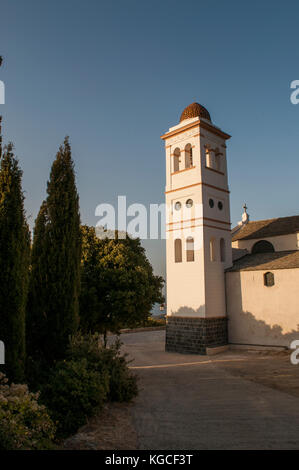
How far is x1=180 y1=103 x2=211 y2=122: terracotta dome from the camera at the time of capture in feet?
77.4

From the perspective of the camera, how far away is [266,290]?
2122cm

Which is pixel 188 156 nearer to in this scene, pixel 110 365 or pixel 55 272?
pixel 55 272

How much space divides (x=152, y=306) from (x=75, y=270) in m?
7.84

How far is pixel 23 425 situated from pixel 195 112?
2213cm

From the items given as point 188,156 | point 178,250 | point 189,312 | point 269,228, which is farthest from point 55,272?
point 269,228

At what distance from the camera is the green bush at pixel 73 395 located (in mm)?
8109

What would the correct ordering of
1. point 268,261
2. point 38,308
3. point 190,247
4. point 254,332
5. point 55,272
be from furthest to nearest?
1. point 190,247
2. point 268,261
3. point 254,332
4. point 55,272
5. point 38,308

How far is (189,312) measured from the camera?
21578mm

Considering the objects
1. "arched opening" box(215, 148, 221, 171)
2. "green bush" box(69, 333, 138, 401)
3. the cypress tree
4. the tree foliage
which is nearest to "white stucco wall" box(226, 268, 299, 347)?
the tree foliage

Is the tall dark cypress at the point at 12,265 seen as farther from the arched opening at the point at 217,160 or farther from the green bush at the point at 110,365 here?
the arched opening at the point at 217,160

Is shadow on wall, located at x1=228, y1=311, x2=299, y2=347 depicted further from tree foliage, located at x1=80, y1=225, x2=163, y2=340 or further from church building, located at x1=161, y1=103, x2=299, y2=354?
tree foliage, located at x1=80, y1=225, x2=163, y2=340
